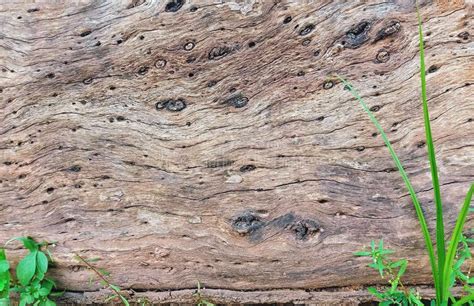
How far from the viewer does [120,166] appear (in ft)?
6.53

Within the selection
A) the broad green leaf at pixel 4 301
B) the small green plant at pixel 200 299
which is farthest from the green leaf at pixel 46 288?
the small green plant at pixel 200 299

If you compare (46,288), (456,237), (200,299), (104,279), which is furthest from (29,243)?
(456,237)

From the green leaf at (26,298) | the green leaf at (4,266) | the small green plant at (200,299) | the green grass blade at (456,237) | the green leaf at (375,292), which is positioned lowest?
the green leaf at (26,298)

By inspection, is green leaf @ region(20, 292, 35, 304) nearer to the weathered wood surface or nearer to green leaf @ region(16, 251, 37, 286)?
green leaf @ region(16, 251, 37, 286)

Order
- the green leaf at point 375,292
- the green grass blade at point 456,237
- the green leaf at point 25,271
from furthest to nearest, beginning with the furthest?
the green leaf at point 25,271 < the green leaf at point 375,292 < the green grass blade at point 456,237

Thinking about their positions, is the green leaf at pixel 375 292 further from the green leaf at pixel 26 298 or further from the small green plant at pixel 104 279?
the green leaf at pixel 26 298

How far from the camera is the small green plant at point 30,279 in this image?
1965 mm

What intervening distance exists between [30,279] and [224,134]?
1.17 m

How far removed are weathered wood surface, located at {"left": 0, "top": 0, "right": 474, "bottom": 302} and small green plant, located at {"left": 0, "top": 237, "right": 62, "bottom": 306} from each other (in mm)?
75

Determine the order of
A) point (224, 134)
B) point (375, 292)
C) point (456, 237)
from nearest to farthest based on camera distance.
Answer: point (456, 237) < point (375, 292) < point (224, 134)

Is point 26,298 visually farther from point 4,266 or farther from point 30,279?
point 4,266

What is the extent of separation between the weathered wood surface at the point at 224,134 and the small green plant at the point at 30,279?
75mm

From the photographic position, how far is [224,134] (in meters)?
1.91

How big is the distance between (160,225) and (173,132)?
17.6 inches
